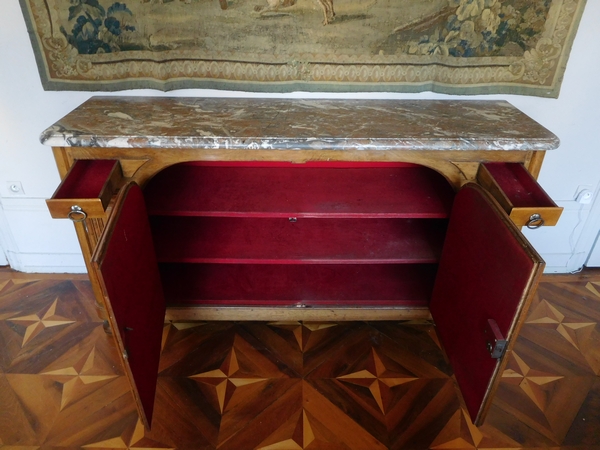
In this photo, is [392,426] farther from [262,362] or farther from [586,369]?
[586,369]

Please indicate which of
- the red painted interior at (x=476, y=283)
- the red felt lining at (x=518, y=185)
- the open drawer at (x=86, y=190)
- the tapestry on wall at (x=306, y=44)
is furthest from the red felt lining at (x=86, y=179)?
the red felt lining at (x=518, y=185)

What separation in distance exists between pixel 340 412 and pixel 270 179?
0.95m

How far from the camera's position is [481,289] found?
1353 millimetres

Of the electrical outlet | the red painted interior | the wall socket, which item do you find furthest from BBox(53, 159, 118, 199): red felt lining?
the wall socket

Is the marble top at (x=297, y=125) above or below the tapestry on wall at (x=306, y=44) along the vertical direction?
below

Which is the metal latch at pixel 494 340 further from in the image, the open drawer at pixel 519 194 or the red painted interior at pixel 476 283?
the open drawer at pixel 519 194

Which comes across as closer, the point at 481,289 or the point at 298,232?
the point at 481,289

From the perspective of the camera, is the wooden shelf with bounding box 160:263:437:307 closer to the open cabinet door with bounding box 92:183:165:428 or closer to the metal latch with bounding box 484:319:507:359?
the open cabinet door with bounding box 92:183:165:428

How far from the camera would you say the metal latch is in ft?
3.92

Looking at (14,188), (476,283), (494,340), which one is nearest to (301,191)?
(476,283)

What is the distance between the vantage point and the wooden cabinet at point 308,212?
1.30m

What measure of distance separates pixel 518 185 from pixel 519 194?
0.05 metres

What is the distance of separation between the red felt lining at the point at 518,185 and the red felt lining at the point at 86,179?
1.30m

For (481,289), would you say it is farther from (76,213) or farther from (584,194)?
(76,213)
